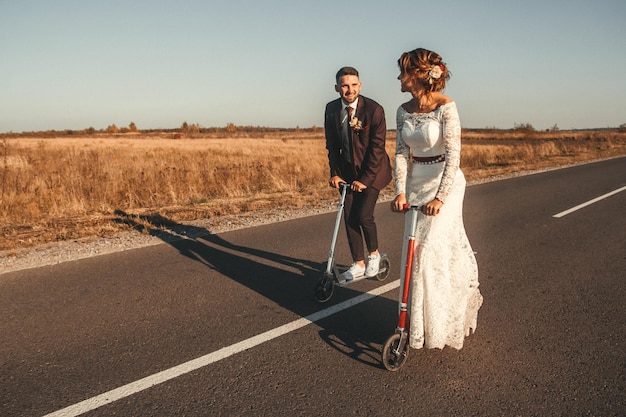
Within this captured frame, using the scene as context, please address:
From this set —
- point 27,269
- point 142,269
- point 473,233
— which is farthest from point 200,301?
point 473,233

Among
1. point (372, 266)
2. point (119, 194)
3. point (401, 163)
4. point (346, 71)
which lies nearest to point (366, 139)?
point (346, 71)

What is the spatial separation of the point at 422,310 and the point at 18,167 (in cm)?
1298

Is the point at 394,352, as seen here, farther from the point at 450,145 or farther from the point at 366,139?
the point at 366,139

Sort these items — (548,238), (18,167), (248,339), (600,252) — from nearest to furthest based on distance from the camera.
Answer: (248,339) → (600,252) → (548,238) → (18,167)

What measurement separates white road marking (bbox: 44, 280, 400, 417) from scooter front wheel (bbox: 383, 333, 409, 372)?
38.9 inches

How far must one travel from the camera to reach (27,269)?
5.65 meters

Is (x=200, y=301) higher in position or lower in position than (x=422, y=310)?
lower

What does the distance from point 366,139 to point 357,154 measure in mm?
172

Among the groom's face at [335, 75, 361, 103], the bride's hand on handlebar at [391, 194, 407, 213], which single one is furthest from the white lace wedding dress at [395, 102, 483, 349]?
the groom's face at [335, 75, 361, 103]

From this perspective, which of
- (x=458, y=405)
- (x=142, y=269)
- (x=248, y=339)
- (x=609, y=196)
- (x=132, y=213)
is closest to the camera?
(x=458, y=405)

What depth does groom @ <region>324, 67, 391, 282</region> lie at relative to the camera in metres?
4.52

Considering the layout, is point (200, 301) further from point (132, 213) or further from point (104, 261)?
point (132, 213)

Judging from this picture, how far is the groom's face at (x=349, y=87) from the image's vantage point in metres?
4.34

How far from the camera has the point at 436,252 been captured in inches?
128
